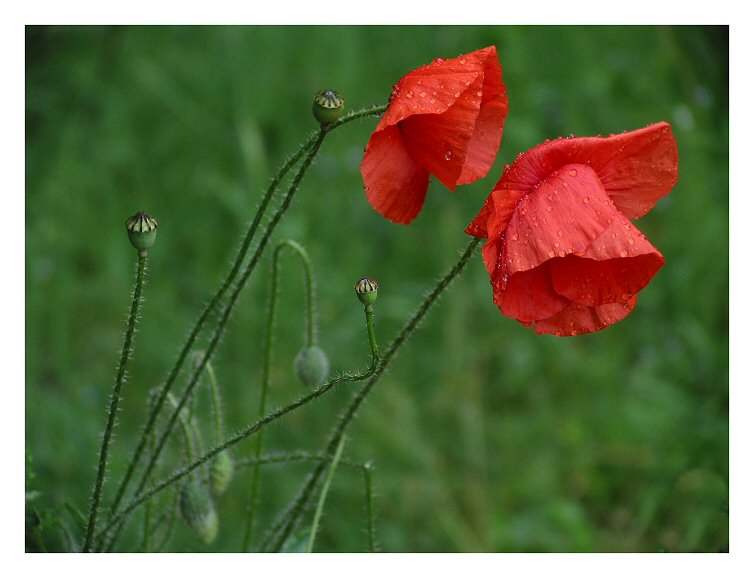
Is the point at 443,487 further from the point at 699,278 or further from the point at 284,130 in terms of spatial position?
the point at 284,130

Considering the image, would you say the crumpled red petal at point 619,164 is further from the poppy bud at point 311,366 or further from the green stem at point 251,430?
the poppy bud at point 311,366

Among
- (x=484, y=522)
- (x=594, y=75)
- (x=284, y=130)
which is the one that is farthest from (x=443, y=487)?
(x=594, y=75)

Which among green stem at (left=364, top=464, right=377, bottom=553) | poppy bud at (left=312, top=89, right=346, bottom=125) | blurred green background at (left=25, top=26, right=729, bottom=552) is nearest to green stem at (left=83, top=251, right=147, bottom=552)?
poppy bud at (left=312, top=89, right=346, bottom=125)

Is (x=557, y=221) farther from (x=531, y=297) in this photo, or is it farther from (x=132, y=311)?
(x=132, y=311)

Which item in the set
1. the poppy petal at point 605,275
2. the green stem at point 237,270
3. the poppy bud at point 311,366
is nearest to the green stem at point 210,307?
the green stem at point 237,270

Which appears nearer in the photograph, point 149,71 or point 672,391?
point 672,391
